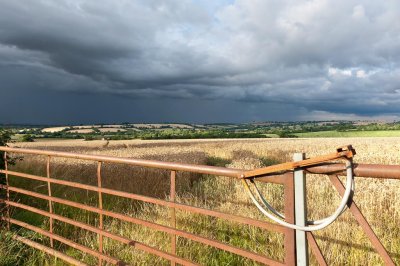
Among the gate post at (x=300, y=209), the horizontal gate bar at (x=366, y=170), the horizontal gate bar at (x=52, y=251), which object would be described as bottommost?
the horizontal gate bar at (x=52, y=251)

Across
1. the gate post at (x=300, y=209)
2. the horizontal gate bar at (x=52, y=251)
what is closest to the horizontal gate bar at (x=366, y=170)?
the gate post at (x=300, y=209)

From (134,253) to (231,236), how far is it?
1873mm

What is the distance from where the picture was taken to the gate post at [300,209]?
2303 millimetres

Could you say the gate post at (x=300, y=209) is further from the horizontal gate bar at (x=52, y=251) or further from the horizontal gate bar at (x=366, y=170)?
the horizontal gate bar at (x=52, y=251)

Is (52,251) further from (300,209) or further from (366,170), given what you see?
(366,170)

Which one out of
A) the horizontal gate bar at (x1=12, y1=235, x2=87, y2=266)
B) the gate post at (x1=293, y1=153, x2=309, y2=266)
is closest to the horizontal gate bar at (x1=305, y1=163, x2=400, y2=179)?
the gate post at (x1=293, y1=153, x2=309, y2=266)

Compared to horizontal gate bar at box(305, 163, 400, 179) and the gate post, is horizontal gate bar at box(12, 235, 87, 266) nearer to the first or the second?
the gate post

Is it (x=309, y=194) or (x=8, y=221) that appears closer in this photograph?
(x=8, y=221)

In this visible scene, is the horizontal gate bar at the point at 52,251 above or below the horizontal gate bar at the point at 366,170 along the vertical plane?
below

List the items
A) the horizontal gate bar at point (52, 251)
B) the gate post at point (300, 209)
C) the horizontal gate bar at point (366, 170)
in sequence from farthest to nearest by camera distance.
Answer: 1. the horizontal gate bar at point (52, 251)
2. the gate post at point (300, 209)
3. the horizontal gate bar at point (366, 170)

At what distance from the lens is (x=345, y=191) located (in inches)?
79.1

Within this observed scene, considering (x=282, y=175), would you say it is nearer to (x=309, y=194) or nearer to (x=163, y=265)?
(x=163, y=265)

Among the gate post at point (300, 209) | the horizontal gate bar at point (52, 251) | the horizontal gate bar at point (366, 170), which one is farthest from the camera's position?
the horizontal gate bar at point (52, 251)

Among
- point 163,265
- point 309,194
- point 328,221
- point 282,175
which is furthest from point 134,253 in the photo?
point 309,194
